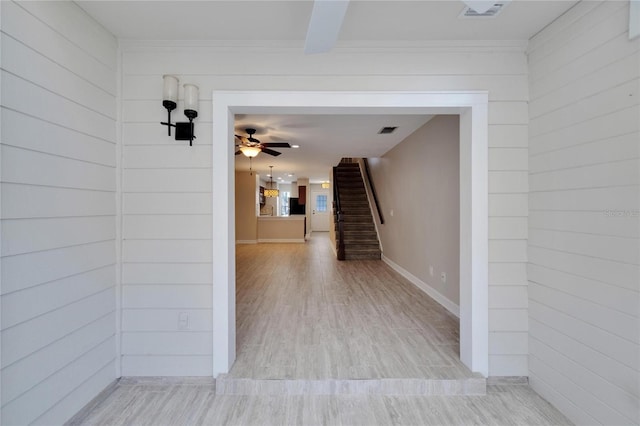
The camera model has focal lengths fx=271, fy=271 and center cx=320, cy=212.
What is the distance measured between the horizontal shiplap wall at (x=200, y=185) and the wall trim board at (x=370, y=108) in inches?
2.3

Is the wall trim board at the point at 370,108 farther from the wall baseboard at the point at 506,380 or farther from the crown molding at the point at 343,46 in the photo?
the crown molding at the point at 343,46

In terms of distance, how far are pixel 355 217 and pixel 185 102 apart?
5588 mm

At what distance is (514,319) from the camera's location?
77.8 inches

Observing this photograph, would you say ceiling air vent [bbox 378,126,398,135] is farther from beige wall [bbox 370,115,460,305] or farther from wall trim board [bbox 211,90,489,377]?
wall trim board [bbox 211,90,489,377]

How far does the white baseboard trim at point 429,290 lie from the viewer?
3041 millimetres

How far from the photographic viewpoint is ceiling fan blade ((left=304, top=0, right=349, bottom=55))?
3.72ft

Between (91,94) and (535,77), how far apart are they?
118 inches

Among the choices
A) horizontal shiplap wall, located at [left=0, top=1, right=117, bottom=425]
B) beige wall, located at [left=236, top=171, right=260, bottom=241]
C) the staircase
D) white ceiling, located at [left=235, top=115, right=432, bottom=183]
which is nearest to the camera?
horizontal shiplap wall, located at [left=0, top=1, right=117, bottom=425]

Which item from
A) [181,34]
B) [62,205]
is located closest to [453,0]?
[181,34]

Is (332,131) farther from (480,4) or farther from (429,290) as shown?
(480,4)

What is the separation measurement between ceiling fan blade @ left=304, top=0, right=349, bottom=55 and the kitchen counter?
7.88 meters

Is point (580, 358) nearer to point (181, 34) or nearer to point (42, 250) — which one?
point (42, 250)

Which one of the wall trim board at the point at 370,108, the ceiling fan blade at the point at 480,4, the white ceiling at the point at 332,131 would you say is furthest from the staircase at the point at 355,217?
the ceiling fan blade at the point at 480,4

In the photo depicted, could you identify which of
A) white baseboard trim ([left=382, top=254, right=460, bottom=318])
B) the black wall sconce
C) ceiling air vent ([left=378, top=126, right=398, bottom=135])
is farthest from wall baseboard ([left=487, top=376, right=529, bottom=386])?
ceiling air vent ([left=378, top=126, right=398, bottom=135])
